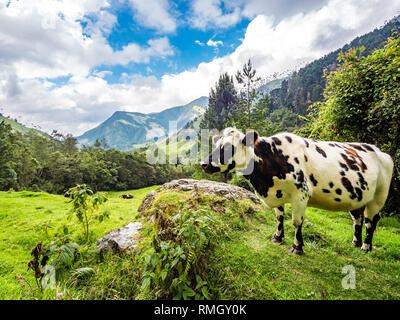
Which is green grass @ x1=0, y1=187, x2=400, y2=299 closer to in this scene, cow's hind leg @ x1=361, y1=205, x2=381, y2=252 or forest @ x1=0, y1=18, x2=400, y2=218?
cow's hind leg @ x1=361, y1=205, x2=381, y2=252

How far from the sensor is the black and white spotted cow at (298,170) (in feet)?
12.0

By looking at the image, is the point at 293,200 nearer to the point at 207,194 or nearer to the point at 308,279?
the point at 308,279

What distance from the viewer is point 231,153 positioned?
3.62m

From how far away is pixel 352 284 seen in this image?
311 cm

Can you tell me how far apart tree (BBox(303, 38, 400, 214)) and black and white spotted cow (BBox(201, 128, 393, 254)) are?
2160mm

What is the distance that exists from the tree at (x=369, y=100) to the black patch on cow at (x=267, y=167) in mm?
3604

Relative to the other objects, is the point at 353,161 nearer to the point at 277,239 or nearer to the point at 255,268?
the point at 277,239

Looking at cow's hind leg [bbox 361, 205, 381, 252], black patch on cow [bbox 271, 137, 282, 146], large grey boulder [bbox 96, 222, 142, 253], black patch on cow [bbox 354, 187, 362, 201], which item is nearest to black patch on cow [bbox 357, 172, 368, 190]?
black patch on cow [bbox 354, 187, 362, 201]

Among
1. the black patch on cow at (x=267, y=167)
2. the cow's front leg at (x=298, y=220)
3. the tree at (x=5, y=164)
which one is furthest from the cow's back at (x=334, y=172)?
the tree at (x=5, y=164)

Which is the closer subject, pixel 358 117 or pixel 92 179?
pixel 358 117

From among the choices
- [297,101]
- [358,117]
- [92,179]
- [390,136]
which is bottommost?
[92,179]

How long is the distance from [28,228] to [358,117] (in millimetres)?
13877
